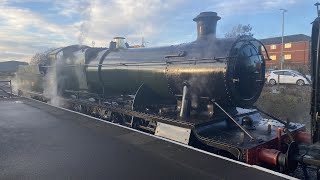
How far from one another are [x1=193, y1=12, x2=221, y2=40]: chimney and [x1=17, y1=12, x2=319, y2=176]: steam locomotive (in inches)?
0.9

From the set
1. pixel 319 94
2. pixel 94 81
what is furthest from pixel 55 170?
pixel 94 81

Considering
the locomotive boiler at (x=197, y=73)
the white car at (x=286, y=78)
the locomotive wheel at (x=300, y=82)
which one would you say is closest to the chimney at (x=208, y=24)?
the locomotive boiler at (x=197, y=73)

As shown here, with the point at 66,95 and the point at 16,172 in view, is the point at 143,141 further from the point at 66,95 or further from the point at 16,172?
the point at 66,95

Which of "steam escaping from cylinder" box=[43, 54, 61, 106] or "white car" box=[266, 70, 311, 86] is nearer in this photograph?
"steam escaping from cylinder" box=[43, 54, 61, 106]

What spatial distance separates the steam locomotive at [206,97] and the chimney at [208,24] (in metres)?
0.02

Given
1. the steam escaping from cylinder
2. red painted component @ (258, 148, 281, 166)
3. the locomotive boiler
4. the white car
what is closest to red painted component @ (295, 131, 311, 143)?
the locomotive boiler

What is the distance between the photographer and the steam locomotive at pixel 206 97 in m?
5.33

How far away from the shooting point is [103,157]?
199 inches

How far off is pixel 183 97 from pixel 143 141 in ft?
4.56

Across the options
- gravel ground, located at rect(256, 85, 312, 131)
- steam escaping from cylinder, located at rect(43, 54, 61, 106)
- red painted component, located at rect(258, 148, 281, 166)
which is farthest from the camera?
gravel ground, located at rect(256, 85, 312, 131)

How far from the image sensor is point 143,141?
5.98 metres

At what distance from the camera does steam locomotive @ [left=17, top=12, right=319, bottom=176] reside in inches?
210

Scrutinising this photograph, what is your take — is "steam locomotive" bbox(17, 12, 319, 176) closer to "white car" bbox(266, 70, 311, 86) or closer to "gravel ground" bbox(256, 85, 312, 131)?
"gravel ground" bbox(256, 85, 312, 131)

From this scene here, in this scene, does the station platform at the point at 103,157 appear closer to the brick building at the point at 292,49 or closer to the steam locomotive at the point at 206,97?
the steam locomotive at the point at 206,97
